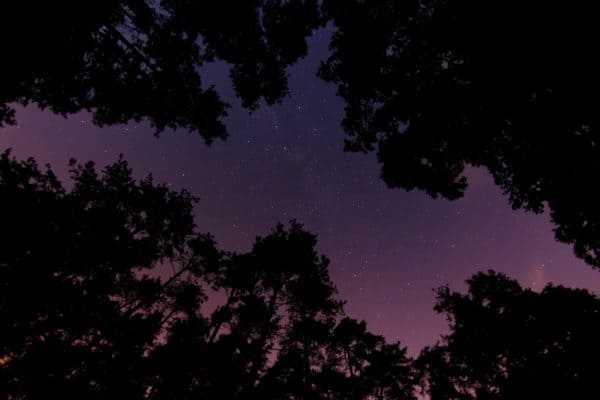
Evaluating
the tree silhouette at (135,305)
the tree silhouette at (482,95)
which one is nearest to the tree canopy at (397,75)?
the tree silhouette at (482,95)

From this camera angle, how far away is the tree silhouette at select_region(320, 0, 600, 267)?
6777mm

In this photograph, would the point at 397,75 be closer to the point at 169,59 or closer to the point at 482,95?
the point at 482,95

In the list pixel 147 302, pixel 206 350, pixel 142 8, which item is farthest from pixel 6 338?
pixel 142 8

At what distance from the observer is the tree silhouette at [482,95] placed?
6.78 meters

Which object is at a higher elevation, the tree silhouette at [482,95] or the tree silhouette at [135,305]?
the tree silhouette at [482,95]

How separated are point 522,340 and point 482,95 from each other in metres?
14.7

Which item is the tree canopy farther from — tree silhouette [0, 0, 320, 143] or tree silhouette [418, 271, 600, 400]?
tree silhouette [418, 271, 600, 400]

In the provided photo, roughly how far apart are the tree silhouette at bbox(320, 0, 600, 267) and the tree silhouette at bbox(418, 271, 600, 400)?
23.8 feet

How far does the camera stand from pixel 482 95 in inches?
329

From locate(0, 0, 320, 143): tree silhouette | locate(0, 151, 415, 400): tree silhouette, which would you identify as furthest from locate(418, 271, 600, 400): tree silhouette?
locate(0, 0, 320, 143): tree silhouette

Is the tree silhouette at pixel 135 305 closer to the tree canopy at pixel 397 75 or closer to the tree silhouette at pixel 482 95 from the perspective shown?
the tree canopy at pixel 397 75

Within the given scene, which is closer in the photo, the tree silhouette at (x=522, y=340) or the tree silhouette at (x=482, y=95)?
the tree silhouette at (x=482, y=95)

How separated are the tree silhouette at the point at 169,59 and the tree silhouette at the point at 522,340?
1699 centimetres

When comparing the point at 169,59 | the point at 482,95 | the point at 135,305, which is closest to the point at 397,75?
the point at 482,95
